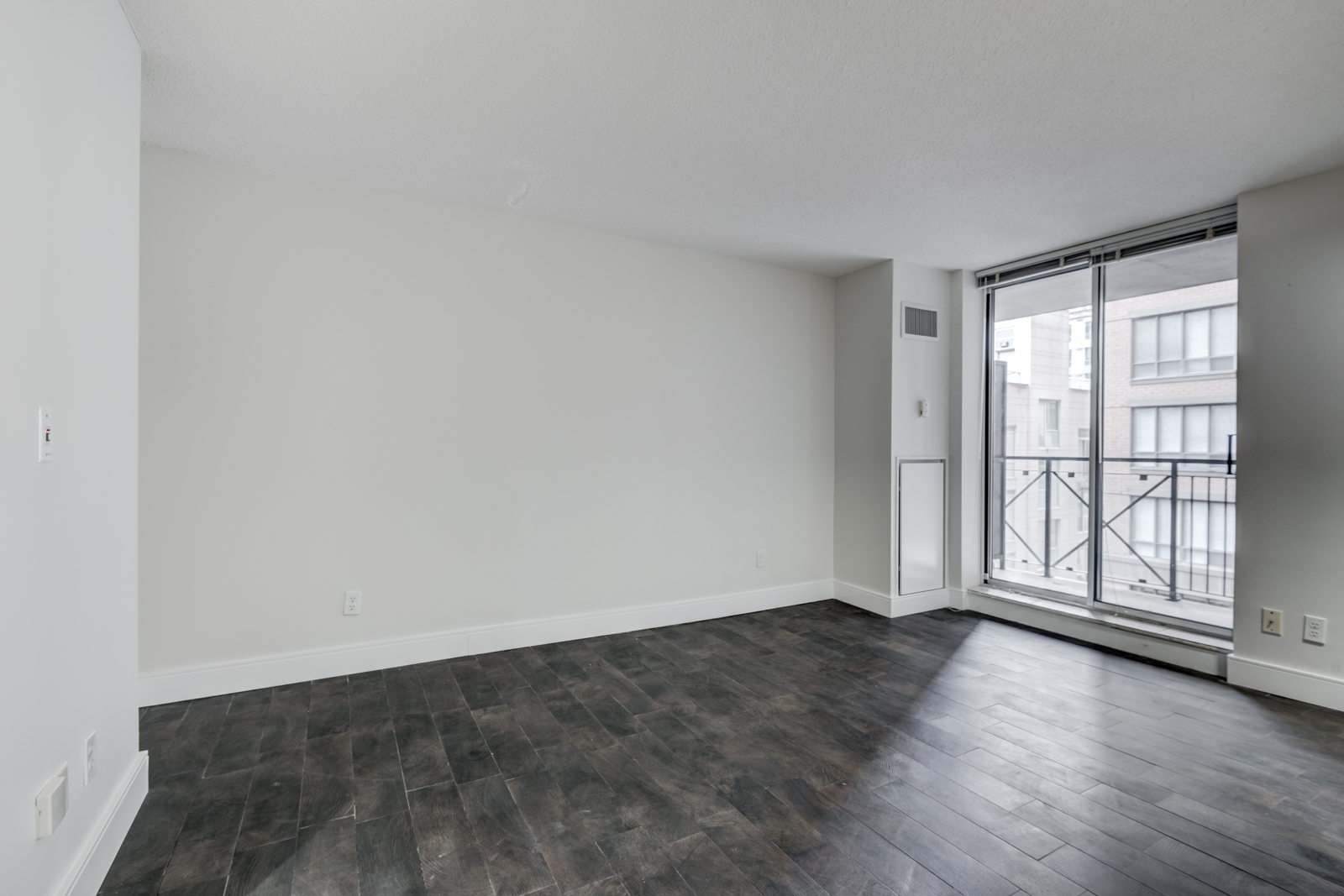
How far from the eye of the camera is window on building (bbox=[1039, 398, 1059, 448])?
4164 millimetres

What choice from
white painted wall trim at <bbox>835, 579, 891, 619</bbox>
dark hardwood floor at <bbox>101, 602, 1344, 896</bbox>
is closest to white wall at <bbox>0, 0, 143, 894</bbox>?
dark hardwood floor at <bbox>101, 602, 1344, 896</bbox>

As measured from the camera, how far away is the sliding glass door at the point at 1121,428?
3.45m

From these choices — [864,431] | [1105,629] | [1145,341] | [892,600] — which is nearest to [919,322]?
[864,431]

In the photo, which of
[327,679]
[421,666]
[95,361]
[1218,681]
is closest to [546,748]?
→ [421,666]

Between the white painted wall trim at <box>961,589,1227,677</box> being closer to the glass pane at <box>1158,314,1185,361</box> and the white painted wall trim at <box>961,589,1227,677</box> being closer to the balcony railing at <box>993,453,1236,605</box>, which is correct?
the balcony railing at <box>993,453,1236,605</box>

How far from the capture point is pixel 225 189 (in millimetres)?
2814

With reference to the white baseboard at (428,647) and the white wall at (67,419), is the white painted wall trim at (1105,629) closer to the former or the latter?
the white baseboard at (428,647)

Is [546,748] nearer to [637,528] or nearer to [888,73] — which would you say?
[637,528]

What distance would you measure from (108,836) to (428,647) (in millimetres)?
1571

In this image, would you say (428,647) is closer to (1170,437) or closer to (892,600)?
(892,600)

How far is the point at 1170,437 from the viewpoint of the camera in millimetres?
3594

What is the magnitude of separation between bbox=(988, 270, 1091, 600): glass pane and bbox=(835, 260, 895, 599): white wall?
0.91 metres

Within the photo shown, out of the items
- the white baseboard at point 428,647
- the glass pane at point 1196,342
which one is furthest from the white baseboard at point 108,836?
the glass pane at point 1196,342

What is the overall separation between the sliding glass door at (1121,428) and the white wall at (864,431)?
2.91ft
